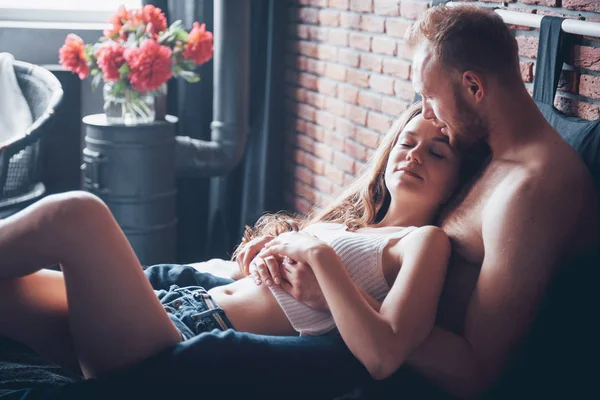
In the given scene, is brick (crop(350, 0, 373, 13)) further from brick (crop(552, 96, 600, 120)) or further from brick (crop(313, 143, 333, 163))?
brick (crop(552, 96, 600, 120))

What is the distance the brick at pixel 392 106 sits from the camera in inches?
103

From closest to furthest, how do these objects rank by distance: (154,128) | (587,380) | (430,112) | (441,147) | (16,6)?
(587,380)
(430,112)
(441,147)
(154,128)
(16,6)

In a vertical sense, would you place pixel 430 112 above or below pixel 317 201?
above

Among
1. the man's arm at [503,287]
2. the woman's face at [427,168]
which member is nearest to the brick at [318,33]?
Answer: the woman's face at [427,168]

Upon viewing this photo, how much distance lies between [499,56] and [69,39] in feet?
6.67

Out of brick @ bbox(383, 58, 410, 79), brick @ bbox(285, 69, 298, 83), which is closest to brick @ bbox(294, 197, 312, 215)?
brick @ bbox(285, 69, 298, 83)

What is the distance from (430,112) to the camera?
1594 mm

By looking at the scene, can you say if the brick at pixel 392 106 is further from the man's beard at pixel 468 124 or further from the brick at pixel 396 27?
the man's beard at pixel 468 124

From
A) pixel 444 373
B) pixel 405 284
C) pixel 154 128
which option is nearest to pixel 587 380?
pixel 444 373

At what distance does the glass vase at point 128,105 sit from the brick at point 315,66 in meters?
0.69

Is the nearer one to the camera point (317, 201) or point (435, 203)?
point (435, 203)

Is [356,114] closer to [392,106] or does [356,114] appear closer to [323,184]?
[392,106]

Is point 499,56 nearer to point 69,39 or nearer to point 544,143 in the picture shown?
point 544,143

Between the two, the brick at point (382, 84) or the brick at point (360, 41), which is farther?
the brick at point (360, 41)
